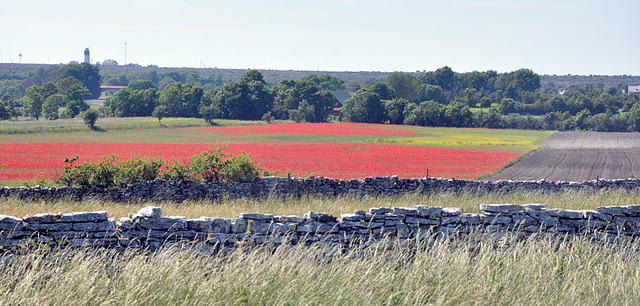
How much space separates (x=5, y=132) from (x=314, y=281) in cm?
6286

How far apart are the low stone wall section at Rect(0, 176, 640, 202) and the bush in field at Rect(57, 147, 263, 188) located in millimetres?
496

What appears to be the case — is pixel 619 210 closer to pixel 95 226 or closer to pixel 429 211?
pixel 429 211

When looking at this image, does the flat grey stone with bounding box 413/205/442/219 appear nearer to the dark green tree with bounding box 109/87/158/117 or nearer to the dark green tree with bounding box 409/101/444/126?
the dark green tree with bounding box 409/101/444/126

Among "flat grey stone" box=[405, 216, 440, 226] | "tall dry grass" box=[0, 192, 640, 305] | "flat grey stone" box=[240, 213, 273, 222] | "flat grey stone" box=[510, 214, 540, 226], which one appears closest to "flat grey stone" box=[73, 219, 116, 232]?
"tall dry grass" box=[0, 192, 640, 305]

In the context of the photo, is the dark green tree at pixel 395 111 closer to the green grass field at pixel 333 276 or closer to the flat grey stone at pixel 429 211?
the green grass field at pixel 333 276

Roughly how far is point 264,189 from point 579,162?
126 feet

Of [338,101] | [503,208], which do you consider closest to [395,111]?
[338,101]

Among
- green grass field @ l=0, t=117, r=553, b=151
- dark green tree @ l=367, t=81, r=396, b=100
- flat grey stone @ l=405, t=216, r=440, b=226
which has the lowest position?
green grass field @ l=0, t=117, r=553, b=151

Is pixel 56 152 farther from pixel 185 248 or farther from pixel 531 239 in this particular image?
pixel 531 239

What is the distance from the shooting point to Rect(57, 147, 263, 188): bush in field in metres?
19.5

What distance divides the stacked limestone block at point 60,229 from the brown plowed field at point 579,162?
96.1ft

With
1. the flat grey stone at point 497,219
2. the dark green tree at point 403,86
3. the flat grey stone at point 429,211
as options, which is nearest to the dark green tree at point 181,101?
the dark green tree at point 403,86

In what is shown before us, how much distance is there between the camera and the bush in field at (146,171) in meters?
19.5

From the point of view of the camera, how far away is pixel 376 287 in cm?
829
